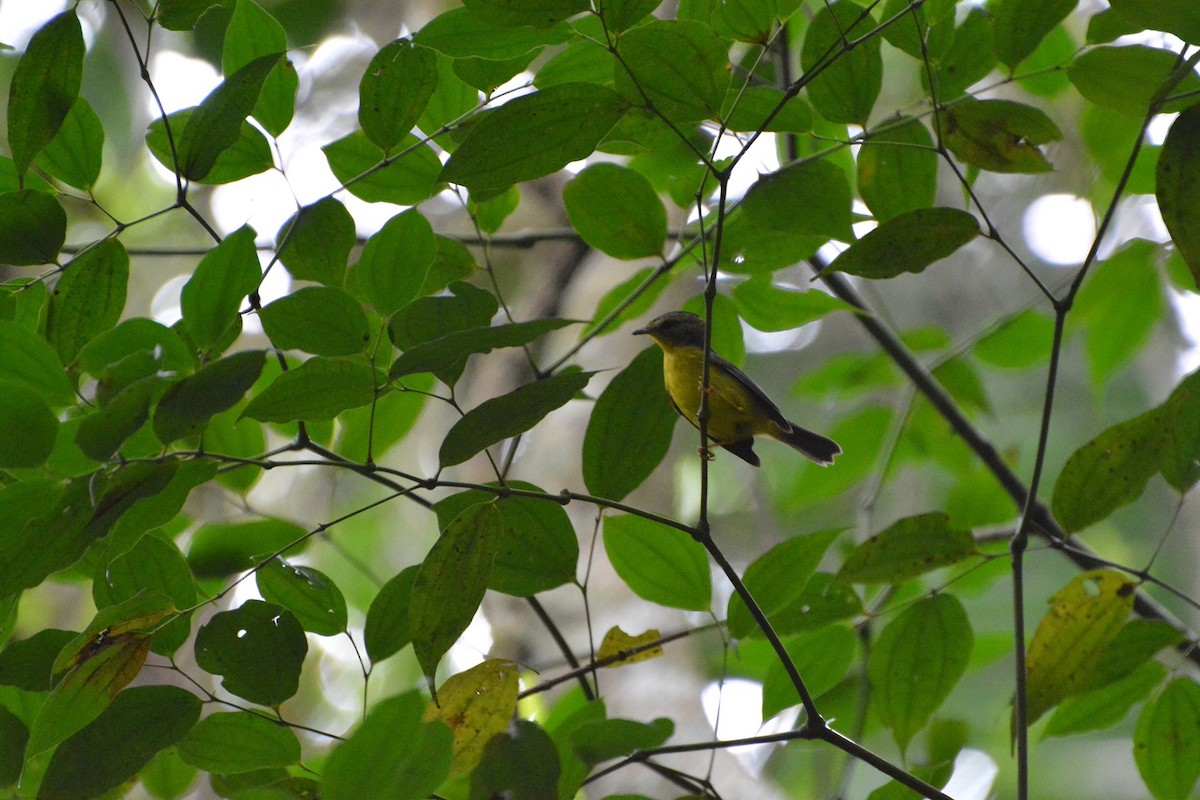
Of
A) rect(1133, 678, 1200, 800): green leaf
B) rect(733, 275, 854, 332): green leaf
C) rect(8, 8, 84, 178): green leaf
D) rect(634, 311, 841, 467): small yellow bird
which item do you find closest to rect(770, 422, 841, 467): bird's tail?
rect(634, 311, 841, 467): small yellow bird

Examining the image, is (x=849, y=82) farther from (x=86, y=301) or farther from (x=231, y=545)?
(x=231, y=545)

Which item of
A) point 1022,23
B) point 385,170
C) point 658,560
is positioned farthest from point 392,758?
point 1022,23

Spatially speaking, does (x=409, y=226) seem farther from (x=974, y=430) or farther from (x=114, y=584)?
(x=974, y=430)

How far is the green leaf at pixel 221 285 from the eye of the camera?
1.28 metres

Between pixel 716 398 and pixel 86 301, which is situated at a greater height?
pixel 716 398

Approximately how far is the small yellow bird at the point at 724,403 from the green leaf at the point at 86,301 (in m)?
2.10

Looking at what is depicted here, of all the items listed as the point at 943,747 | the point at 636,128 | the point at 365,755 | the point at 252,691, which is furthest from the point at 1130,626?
the point at 252,691

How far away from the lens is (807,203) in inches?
66.6

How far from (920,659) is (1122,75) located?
108 cm

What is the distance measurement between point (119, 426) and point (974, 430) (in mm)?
2324

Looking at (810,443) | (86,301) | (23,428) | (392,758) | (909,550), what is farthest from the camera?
(810,443)

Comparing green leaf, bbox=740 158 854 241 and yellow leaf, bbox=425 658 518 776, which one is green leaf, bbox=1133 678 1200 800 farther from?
yellow leaf, bbox=425 658 518 776

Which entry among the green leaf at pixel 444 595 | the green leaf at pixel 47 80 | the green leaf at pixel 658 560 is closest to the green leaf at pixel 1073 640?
the green leaf at pixel 658 560

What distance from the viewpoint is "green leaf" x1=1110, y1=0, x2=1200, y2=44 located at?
1.23 metres
